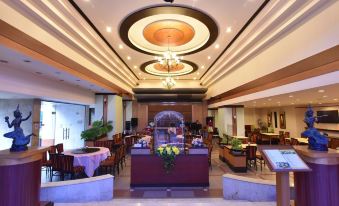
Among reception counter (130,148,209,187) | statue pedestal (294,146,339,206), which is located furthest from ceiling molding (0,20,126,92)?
statue pedestal (294,146,339,206)

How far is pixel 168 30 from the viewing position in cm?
617

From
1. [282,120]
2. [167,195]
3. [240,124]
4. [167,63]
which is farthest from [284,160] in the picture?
[282,120]

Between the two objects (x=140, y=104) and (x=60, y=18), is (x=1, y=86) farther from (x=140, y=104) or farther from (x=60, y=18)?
(x=140, y=104)

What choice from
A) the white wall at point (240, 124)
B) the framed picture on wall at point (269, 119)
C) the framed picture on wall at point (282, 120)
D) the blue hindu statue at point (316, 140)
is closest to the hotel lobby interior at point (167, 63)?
the blue hindu statue at point (316, 140)

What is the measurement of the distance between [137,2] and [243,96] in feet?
22.3

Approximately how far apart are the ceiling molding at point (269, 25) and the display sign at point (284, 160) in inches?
110

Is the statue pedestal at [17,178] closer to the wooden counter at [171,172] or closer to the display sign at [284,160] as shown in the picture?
the wooden counter at [171,172]

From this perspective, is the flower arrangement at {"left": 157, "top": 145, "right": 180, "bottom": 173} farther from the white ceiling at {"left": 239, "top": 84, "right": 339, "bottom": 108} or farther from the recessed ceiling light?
the white ceiling at {"left": 239, "top": 84, "right": 339, "bottom": 108}

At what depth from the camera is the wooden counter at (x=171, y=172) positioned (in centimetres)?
522

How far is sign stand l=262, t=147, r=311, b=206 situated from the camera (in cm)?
250

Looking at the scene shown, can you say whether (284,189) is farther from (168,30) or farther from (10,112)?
(10,112)

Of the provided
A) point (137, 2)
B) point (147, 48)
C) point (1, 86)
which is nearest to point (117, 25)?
point (137, 2)

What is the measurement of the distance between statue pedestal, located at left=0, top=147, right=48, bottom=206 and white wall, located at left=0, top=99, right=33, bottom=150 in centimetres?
495

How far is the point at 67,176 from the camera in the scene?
20.5 feet
